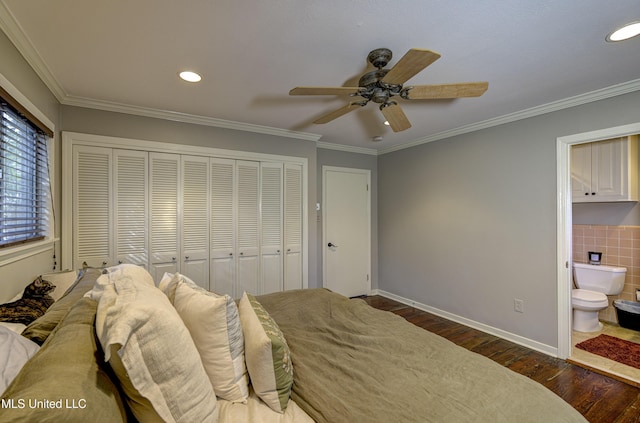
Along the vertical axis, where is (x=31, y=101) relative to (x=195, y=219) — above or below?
above

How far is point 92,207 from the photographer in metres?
2.76

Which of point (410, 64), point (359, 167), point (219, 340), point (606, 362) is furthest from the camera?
point (359, 167)

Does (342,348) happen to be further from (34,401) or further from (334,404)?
(34,401)

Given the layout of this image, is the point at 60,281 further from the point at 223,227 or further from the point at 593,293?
the point at 593,293

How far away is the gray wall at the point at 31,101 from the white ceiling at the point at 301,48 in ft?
0.30

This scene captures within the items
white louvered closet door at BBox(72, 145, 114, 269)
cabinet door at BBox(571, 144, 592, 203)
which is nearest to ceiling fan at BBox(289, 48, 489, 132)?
white louvered closet door at BBox(72, 145, 114, 269)

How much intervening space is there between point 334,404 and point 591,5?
2326 millimetres

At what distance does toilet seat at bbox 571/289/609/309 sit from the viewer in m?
3.20

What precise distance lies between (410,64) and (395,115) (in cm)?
72

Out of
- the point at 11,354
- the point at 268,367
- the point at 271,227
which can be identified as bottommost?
the point at 268,367

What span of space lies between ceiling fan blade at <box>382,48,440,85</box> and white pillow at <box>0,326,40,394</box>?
185 centimetres

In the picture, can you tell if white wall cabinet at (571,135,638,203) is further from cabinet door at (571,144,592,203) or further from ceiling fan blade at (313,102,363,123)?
ceiling fan blade at (313,102,363,123)

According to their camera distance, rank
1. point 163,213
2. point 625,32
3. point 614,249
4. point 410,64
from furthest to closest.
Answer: point 614,249, point 163,213, point 625,32, point 410,64

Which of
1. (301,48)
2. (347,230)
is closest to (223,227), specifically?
(347,230)
